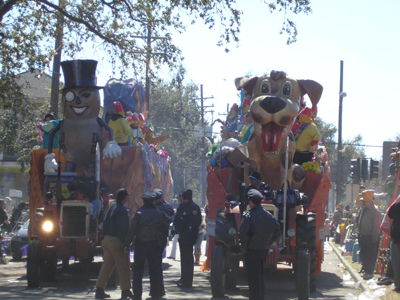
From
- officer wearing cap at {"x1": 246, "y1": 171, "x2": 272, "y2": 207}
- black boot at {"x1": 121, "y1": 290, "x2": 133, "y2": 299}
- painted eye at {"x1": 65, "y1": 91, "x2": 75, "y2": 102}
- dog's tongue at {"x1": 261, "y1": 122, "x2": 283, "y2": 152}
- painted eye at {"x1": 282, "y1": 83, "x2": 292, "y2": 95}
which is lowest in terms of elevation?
black boot at {"x1": 121, "y1": 290, "x2": 133, "y2": 299}

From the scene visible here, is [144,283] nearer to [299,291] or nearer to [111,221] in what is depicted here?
[111,221]

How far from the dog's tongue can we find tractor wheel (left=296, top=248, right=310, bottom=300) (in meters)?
2.91

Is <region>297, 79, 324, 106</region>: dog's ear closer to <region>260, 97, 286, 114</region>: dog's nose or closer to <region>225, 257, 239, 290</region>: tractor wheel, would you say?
<region>260, 97, 286, 114</region>: dog's nose

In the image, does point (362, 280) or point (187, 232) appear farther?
point (362, 280)

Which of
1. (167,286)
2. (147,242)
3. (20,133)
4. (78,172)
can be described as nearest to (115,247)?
(147,242)

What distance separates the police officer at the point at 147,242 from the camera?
28.3ft

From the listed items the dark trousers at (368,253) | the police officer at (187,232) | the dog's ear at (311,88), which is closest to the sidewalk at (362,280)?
the dark trousers at (368,253)

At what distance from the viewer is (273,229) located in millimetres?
7746

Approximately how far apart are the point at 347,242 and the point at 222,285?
968 cm

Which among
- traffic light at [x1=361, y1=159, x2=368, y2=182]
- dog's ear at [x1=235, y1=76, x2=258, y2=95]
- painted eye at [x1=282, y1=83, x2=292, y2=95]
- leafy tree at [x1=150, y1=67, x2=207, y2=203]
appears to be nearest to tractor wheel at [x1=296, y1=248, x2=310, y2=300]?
painted eye at [x1=282, y1=83, x2=292, y2=95]

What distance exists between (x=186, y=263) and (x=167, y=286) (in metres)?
0.71

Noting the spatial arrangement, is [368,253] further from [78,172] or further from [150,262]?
[78,172]

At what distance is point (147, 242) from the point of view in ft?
Result: 28.5

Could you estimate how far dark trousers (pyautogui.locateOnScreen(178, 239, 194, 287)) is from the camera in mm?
10508
